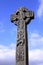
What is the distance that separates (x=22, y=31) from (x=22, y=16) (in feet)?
2.97

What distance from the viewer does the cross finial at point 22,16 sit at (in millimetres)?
10380

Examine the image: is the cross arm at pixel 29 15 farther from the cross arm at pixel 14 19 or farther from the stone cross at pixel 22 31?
the cross arm at pixel 14 19

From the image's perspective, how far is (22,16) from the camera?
10.5 m

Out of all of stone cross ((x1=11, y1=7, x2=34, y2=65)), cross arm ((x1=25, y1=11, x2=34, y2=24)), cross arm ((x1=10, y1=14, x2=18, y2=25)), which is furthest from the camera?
cross arm ((x1=10, y1=14, x2=18, y2=25))

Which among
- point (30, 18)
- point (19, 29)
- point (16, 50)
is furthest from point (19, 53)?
point (30, 18)

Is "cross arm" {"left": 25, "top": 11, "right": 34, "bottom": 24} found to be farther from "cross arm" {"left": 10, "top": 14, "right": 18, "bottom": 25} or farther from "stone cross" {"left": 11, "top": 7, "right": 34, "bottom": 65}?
"cross arm" {"left": 10, "top": 14, "right": 18, "bottom": 25}

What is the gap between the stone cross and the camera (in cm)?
966

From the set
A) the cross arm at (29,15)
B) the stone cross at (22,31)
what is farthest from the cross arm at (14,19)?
the cross arm at (29,15)

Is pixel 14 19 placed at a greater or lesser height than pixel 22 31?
greater

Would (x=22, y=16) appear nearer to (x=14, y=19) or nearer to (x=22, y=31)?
(x=14, y=19)

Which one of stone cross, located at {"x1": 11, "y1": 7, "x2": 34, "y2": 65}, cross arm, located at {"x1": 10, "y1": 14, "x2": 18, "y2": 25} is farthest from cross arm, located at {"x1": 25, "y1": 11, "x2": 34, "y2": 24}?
cross arm, located at {"x1": 10, "y1": 14, "x2": 18, "y2": 25}

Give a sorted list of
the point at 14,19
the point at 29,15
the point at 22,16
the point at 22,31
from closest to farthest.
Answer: the point at 22,31 → the point at 29,15 → the point at 22,16 → the point at 14,19

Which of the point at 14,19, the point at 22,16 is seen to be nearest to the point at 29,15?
the point at 22,16

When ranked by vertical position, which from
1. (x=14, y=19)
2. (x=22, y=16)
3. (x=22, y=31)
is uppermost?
(x=22, y=16)
